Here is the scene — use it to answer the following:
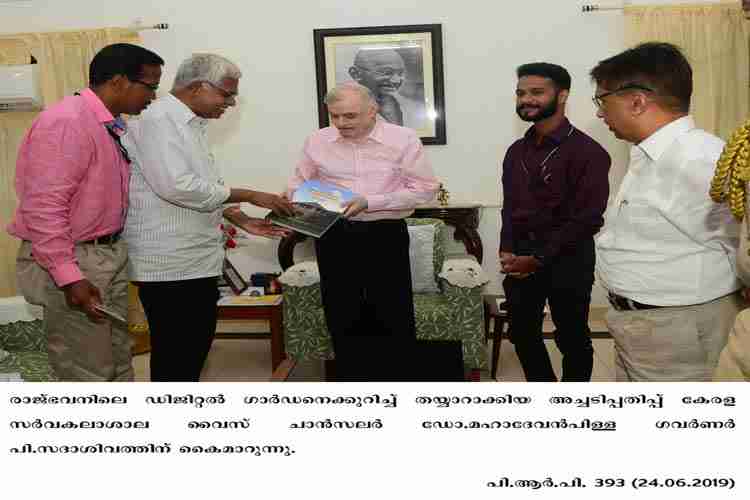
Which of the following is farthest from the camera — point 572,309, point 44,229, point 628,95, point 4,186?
point 4,186

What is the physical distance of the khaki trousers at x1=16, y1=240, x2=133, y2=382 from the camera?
151 cm

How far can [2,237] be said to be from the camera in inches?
151

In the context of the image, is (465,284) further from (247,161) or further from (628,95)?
(247,161)

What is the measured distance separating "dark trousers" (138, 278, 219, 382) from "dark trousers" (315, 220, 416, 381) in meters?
0.60

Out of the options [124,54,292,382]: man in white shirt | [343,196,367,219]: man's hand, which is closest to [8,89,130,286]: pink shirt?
[124,54,292,382]: man in white shirt

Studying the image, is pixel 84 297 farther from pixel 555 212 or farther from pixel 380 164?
pixel 555 212

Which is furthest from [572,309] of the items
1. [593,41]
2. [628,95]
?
[593,41]

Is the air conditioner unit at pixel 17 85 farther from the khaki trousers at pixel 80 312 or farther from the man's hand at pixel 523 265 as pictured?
the man's hand at pixel 523 265

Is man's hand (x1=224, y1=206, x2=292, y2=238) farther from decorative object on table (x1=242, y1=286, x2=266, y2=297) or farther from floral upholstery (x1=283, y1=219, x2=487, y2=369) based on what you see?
decorative object on table (x1=242, y1=286, x2=266, y2=297)

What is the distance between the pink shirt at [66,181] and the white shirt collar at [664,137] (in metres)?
1.19

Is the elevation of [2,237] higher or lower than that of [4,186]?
lower

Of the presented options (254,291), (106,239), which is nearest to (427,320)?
(254,291)

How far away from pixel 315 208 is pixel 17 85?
2.75 m
